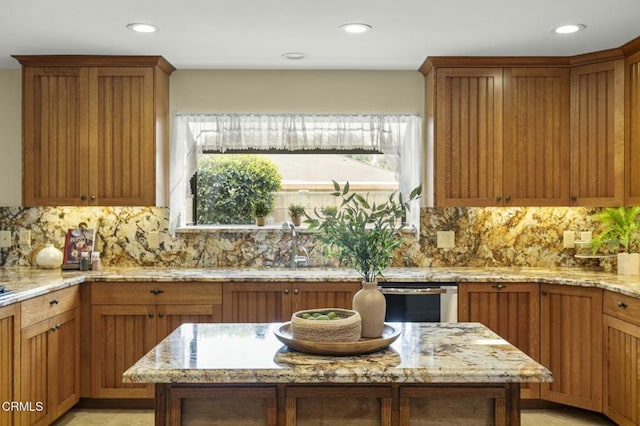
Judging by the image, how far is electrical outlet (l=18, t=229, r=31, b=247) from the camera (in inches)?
180

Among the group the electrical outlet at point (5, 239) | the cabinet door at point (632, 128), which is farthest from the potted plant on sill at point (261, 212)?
the cabinet door at point (632, 128)

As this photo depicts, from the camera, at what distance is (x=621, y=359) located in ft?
11.6

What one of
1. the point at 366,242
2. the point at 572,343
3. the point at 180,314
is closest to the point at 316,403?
the point at 366,242

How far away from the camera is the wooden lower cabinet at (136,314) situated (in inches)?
158

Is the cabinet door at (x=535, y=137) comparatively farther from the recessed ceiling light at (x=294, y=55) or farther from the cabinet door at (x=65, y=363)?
the cabinet door at (x=65, y=363)

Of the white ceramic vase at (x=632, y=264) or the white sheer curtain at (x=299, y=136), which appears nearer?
the white ceramic vase at (x=632, y=264)

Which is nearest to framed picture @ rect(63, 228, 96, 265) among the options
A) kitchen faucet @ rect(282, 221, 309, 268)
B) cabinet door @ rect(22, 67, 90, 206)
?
cabinet door @ rect(22, 67, 90, 206)

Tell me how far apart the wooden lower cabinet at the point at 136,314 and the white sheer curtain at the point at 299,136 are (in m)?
0.79

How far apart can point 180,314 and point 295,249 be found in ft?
3.38

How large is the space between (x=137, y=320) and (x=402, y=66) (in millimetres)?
2683

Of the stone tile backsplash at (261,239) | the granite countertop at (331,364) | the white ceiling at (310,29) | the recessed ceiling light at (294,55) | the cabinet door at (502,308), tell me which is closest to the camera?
the granite countertop at (331,364)

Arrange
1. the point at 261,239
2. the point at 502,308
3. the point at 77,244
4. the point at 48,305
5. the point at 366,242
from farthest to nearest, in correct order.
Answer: the point at 261,239 → the point at 77,244 → the point at 502,308 → the point at 48,305 → the point at 366,242

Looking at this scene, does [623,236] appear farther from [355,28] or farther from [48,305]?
[48,305]

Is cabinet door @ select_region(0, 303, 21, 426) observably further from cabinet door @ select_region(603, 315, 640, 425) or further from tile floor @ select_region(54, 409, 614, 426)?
cabinet door @ select_region(603, 315, 640, 425)
